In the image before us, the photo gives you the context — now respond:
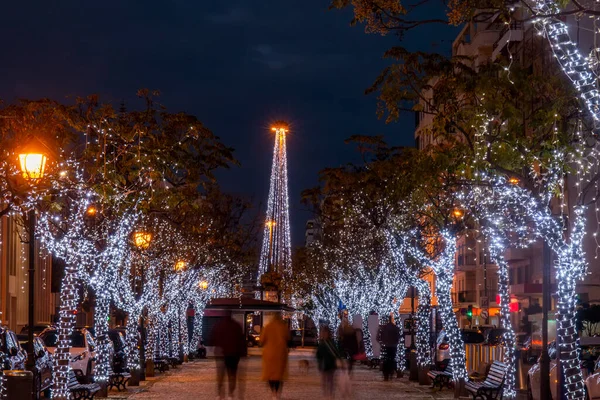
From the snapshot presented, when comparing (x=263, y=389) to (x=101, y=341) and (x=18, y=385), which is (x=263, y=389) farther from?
(x=18, y=385)

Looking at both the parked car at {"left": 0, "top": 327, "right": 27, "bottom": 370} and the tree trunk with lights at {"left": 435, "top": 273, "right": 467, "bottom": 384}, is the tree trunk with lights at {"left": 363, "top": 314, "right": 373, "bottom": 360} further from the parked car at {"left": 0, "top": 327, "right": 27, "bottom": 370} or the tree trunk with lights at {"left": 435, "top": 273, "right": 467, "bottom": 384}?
the parked car at {"left": 0, "top": 327, "right": 27, "bottom": 370}

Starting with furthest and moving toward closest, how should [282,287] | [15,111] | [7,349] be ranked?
1. [282,287]
2. [7,349]
3. [15,111]

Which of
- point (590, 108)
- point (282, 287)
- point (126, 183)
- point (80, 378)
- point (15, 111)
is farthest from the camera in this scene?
point (282, 287)

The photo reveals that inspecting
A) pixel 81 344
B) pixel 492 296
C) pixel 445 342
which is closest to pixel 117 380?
pixel 81 344

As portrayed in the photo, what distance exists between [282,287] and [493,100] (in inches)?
3387

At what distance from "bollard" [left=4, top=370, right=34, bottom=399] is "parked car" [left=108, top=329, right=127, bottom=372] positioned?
15.7 m

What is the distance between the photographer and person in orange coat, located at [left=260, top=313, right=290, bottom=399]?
74.7 ft

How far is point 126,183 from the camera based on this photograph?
28.7 metres

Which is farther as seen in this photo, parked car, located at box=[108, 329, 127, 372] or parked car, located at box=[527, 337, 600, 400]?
parked car, located at box=[108, 329, 127, 372]

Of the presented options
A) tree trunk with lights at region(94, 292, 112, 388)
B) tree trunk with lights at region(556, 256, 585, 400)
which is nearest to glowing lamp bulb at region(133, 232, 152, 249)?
tree trunk with lights at region(94, 292, 112, 388)

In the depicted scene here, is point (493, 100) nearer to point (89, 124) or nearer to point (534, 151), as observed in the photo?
point (534, 151)

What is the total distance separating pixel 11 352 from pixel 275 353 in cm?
655

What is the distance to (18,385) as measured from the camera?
769 inches

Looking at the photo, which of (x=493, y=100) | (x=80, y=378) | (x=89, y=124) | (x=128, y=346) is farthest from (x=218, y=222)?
(x=493, y=100)
